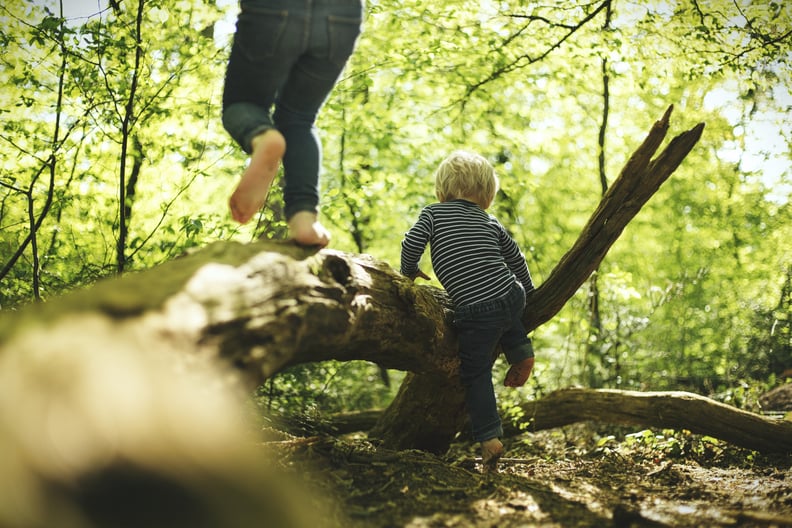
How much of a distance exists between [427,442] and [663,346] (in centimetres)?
498

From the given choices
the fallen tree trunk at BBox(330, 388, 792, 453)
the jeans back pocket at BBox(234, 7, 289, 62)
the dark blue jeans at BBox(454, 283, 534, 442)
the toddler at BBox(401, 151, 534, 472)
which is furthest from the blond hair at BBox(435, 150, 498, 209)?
the fallen tree trunk at BBox(330, 388, 792, 453)

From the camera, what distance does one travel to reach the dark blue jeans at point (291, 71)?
2.41m

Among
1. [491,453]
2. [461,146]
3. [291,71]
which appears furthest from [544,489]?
[461,146]

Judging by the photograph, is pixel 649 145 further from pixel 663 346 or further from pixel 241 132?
pixel 663 346

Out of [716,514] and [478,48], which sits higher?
[478,48]

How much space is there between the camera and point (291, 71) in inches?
105

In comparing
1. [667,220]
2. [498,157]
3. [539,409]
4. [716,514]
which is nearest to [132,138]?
[539,409]

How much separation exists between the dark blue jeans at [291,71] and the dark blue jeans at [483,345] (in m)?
1.22

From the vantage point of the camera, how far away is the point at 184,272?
1833 millimetres

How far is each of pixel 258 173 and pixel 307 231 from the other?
0.33m

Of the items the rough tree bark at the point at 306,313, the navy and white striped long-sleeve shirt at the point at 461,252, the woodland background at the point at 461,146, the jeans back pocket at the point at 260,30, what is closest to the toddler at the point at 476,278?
the navy and white striped long-sleeve shirt at the point at 461,252

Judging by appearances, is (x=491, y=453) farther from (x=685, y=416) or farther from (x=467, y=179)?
(x=467, y=179)

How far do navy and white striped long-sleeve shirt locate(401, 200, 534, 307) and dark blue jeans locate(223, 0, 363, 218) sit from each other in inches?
35.3

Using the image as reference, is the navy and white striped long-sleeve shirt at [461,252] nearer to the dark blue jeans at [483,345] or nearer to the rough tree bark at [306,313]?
the dark blue jeans at [483,345]
